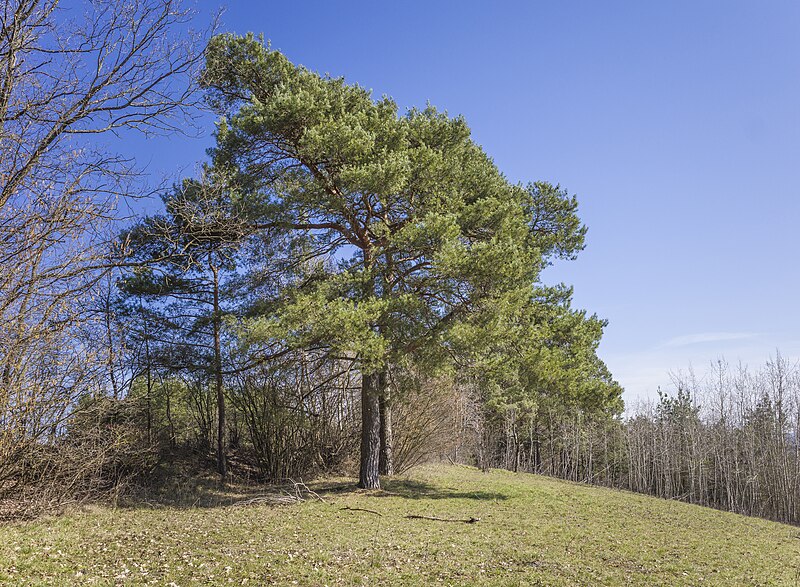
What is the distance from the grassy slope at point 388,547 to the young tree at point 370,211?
10.6 feet

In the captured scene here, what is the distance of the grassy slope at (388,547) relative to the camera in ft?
19.5

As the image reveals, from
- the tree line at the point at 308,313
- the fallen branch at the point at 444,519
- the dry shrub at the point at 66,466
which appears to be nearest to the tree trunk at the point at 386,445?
the tree line at the point at 308,313

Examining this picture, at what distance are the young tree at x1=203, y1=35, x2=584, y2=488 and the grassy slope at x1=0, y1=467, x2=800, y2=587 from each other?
127 inches

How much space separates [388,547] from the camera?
24.9 ft

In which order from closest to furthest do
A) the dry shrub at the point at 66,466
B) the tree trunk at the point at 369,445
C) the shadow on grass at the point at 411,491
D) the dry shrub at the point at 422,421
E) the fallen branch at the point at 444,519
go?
the dry shrub at the point at 66,466 → the fallen branch at the point at 444,519 → the shadow on grass at the point at 411,491 → the tree trunk at the point at 369,445 → the dry shrub at the point at 422,421

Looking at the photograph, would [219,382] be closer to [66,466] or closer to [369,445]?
[369,445]

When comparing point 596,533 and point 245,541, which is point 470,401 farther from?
point 245,541

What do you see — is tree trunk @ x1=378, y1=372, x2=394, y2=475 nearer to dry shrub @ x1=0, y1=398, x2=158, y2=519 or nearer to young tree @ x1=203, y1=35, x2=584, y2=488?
young tree @ x1=203, y1=35, x2=584, y2=488

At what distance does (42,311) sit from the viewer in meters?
5.92

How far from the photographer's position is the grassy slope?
595cm

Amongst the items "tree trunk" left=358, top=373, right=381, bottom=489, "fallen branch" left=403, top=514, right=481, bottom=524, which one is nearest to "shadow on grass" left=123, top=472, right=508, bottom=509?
"tree trunk" left=358, top=373, right=381, bottom=489

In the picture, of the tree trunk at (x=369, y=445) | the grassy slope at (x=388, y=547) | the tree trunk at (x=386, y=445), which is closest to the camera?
the grassy slope at (x=388, y=547)

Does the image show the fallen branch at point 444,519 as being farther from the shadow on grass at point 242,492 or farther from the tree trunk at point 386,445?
the tree trunk at point 386,445

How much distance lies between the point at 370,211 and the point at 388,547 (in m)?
7.77
